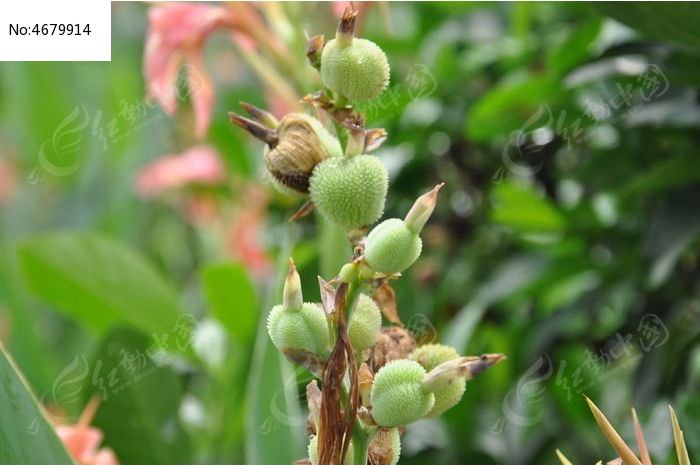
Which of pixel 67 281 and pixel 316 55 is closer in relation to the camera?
pixel 316 55

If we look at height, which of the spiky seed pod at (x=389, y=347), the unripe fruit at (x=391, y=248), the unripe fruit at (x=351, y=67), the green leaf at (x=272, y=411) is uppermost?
the unripe fruit at (x=351, y=67)

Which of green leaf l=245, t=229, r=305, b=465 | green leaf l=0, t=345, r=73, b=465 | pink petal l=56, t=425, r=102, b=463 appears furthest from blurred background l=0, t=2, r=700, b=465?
green leaf l=0, t=345, r=73, b=465

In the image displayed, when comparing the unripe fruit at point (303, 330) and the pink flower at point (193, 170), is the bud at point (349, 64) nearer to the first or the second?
the unripe fruit at point (303, 330)

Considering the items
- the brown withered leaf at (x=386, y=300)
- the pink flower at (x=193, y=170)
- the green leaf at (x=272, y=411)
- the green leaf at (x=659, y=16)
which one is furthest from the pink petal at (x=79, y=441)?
the pink flower at (x=193, y=170)

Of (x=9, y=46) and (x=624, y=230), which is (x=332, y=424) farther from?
(x=624, y=230)

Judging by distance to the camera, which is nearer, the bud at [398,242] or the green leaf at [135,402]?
the bud at [398,242]

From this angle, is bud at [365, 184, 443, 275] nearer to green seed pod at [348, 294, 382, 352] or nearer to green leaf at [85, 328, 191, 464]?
green seed pod at [348, 294, 382, 352]

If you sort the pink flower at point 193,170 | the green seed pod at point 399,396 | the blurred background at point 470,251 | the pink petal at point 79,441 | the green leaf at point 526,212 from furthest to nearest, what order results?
the pink flower at point 193,170 → the green leaf at point 526,212 → the blurred background at point 470,251 → the pink petal at point 79,441 → the green seed pod at point 399,396

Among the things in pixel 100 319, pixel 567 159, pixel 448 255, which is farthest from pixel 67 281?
pixel 567 159
